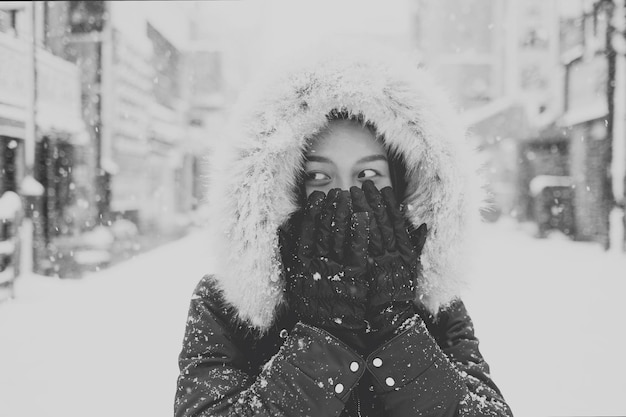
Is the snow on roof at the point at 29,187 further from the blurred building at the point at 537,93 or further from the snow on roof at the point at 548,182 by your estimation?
the snow on roof at the point at 548,182

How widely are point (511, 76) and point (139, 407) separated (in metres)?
22.1

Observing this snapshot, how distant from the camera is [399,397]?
116cm

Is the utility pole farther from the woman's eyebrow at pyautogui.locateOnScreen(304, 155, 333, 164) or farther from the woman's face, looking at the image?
the woman's eyebrow at pyautogui.locateOnScreen(304, 155, 333, 164)

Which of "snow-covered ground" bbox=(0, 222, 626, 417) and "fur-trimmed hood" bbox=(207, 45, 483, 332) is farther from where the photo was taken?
"snow-covered ground" bbox=(0, 222, 626, 417)

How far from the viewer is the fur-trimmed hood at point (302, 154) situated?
4.26ft

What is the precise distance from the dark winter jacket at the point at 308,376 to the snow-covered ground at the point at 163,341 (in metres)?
0.28

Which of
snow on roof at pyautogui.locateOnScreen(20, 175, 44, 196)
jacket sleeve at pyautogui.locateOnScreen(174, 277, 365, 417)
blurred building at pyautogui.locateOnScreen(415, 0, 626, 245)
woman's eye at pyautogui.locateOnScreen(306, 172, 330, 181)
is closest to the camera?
jacket sleeve at pyautogui.locateOnScreen(174, 277, 365, 417)

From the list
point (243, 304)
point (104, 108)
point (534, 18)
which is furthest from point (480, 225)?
point (534, 18)

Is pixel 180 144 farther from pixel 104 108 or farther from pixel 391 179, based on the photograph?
pixel 391 179

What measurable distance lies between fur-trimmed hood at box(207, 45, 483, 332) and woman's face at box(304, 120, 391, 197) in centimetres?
4

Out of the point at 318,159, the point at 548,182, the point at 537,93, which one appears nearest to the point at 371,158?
the point at 318,159

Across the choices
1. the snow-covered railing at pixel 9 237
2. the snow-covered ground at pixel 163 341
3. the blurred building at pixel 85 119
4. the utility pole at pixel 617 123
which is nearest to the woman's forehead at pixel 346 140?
the snow-covered ground at pixel 163 341

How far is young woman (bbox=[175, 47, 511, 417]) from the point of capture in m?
1.15

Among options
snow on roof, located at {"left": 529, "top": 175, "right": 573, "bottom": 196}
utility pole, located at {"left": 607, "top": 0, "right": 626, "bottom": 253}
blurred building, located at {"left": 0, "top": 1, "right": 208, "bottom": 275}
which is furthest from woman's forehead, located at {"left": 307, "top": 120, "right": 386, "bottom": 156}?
snow on roof, located at {"left": 529, "top": 175, "right": 573, "bottom": 196}
